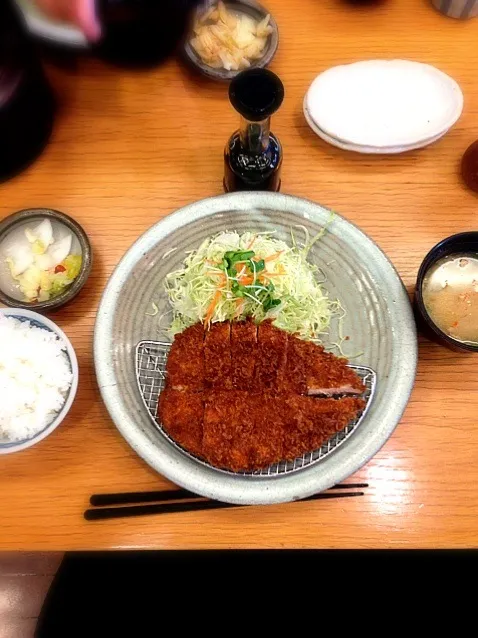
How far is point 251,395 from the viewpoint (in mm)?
1679

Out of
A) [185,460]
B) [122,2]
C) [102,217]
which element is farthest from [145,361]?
[122,2]

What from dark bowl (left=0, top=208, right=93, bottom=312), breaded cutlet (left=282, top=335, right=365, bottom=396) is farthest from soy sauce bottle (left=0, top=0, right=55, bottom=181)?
breaded cutlet (left=282, top=335, right=365, bottom=396)

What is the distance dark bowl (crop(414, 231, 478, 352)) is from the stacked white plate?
441mm

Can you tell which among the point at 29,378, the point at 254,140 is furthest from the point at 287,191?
the point at 29,378

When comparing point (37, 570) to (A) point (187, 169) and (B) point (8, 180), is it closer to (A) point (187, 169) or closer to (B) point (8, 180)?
(B) point (8, 180)

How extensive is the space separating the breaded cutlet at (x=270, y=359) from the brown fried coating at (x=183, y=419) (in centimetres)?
19

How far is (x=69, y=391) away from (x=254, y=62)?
134 cm

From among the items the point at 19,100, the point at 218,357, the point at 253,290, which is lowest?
the point at 218,357

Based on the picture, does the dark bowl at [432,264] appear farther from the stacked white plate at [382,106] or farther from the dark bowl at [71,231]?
the dark bowl at [71,231]

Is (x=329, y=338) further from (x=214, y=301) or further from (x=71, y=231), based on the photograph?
(x=71, y=231)

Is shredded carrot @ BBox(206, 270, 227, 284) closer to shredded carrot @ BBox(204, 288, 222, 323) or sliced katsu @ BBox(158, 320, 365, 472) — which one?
shredded carrot @ BBox(204, 288, 222, 323)

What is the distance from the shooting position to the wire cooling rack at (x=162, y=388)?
1.62 m

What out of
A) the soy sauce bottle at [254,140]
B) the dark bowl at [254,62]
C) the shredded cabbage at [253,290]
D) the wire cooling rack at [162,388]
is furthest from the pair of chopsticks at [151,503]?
the dark bowl at [254,62]

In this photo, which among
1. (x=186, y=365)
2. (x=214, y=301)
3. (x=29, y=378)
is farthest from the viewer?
(x=214, y=301)
